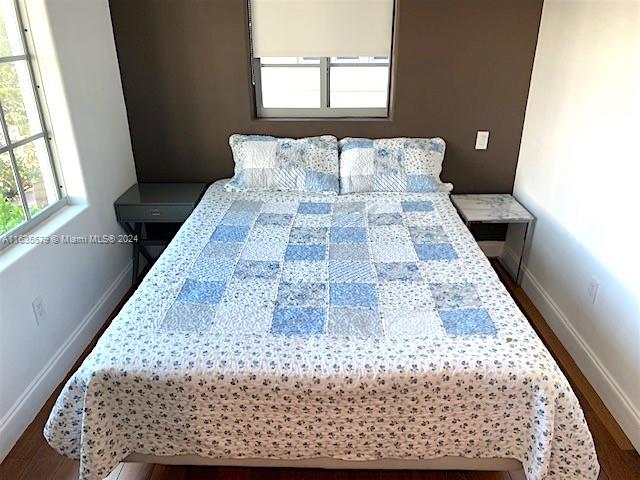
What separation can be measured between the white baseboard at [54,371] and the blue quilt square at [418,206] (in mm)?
1749

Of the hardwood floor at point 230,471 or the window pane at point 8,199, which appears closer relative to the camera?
the hardwood floor at point 230,471

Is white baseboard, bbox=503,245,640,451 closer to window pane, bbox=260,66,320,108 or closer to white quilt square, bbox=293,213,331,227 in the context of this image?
white quilt square, bbox=293,213,331,227

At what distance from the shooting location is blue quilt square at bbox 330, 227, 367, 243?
232 cm

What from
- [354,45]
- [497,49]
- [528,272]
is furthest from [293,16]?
[528,272]

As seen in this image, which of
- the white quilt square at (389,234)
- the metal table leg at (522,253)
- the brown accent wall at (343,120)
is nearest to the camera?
the white quilt square at (389,234)

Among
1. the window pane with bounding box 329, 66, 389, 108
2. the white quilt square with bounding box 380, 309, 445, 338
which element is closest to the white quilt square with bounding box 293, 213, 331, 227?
the white quilt square with bounding box 380, 309, 445, 338

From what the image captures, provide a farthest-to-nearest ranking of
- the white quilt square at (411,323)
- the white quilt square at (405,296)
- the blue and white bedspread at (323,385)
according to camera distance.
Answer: the white quilt square at (405,296), the white quilt square at (411,323), the blue and white bedspread at (323,385)

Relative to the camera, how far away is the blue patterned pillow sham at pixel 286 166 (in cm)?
288

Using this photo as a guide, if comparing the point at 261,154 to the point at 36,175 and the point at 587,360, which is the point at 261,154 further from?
the point at 587,360

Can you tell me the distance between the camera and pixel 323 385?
4.92 feet

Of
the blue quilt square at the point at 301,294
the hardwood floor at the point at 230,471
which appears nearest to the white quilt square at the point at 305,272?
the blue quilt square at the point at 301,294

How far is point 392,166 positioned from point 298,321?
148cm

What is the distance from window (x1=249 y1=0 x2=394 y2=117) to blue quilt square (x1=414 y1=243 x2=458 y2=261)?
3.98 ft

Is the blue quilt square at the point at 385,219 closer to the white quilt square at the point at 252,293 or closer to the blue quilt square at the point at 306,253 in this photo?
the blue quilt square at the point at 306,253
